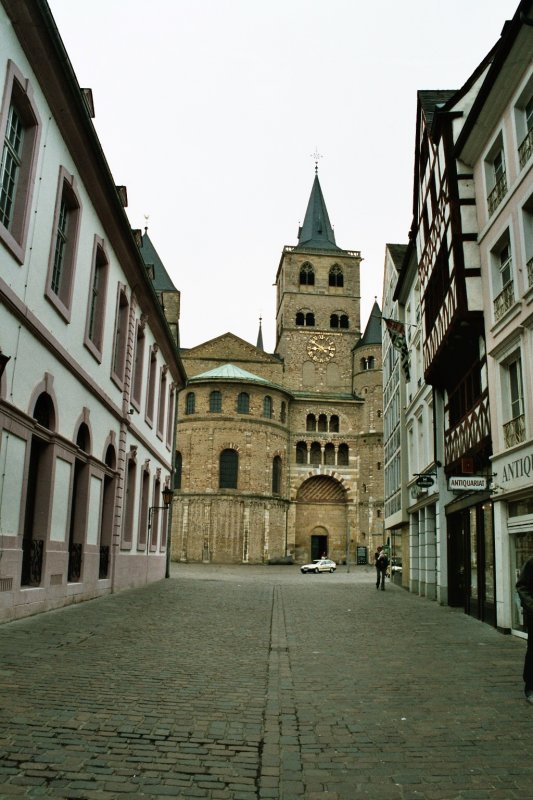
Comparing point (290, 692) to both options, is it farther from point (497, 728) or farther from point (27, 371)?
point (27, 371)

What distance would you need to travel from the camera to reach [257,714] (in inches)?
255

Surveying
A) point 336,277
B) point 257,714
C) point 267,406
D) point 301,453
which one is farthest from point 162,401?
point 336,277

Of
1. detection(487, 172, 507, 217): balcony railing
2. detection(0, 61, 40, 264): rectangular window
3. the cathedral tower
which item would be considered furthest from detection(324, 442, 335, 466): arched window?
detection(0, 61, 40, 264): rectangular window

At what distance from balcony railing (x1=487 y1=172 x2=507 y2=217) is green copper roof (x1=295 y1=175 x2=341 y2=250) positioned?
63529 millimetres

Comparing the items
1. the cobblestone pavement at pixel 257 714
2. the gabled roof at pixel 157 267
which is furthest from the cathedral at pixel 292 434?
the cobblestone pavement at pixel 257 714

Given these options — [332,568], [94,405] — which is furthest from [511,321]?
[332,568]

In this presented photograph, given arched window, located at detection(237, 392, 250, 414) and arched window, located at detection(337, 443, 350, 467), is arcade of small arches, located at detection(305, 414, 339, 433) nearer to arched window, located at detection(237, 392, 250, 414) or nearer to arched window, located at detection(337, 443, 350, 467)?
arched window, located at detection(337, 443, 350, 467)

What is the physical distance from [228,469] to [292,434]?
8.14 meters

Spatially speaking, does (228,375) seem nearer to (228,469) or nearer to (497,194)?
(228,469)

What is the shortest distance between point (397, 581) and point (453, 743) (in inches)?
997

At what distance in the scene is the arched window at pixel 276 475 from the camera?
62.8 metres

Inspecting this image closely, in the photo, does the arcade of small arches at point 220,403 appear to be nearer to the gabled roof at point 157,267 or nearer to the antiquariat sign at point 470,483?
the gabled roof at point 157,267

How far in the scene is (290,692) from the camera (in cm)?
752

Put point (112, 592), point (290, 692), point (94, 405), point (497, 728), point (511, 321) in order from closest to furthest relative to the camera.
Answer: point (497, 728), point (290, 692), point (511, 321), point (94, 405), point (112, 592)
